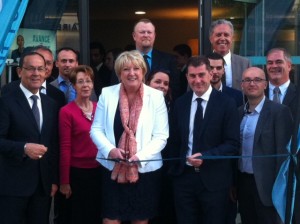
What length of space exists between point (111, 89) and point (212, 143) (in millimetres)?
928

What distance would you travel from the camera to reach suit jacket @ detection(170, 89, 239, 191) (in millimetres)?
4914

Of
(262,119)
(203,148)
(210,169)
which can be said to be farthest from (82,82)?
(262,119)

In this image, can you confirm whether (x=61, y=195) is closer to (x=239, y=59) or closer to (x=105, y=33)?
(x=239, y=59)

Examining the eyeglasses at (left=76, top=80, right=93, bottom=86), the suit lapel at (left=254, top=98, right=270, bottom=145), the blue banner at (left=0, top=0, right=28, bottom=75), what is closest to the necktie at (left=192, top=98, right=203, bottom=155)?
the suit lapel at (left=254, top=98, right=270, bottom=145)

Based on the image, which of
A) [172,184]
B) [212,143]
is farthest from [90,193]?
[212,143]

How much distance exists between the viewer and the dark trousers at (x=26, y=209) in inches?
192

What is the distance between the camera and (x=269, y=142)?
4906 millimetres

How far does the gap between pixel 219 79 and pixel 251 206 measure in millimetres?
1169

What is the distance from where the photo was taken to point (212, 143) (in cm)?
495

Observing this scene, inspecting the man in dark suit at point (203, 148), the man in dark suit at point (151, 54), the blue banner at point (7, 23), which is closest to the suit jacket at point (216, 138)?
the man in dark suit at point (203, 148)

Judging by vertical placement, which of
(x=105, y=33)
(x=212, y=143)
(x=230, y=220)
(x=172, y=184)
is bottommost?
(x=230, y=220)

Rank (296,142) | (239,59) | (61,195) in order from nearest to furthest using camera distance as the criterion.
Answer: (296,142), (61,195), (239,59)

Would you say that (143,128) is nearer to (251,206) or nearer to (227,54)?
(251,206)

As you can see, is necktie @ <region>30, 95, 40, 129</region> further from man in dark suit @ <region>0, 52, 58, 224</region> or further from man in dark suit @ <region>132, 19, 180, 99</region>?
man in dark suit @ <region>132, 19, 180, 99</region>
